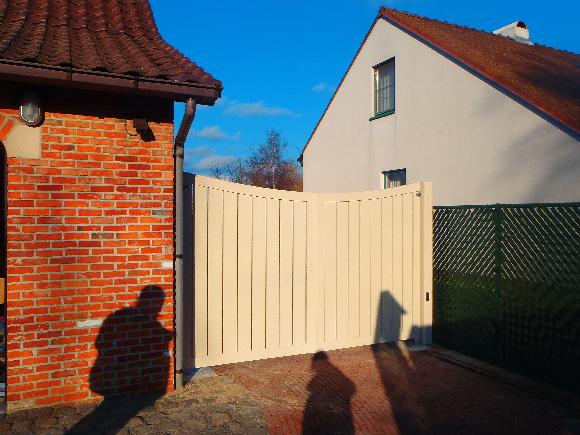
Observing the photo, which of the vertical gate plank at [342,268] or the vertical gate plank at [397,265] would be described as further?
the vertical gate plank at [397,265]

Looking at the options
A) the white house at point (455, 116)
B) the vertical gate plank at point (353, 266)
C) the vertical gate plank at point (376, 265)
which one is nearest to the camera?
the vertical gate plank at point (353, 266)

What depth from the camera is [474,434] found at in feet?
12.7

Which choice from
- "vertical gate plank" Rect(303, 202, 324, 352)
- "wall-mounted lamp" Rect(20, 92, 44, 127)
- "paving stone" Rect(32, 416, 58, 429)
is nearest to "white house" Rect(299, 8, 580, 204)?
"vertical gate plank" Rect(303, 202, 324, 352)

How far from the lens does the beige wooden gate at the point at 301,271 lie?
518 centimetres

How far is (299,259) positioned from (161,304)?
73.6 inches

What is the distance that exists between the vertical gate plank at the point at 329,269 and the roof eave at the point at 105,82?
223 centimetres

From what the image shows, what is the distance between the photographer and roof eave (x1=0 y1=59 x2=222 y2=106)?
12.0 feet

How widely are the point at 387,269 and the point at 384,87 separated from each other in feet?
27.2

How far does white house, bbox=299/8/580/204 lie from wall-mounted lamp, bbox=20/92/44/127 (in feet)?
26.7

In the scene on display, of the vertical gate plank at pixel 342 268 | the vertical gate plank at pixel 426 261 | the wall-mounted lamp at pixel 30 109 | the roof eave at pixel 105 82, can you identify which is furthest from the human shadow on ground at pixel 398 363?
the wall-mounted lamp at pixel 30 109

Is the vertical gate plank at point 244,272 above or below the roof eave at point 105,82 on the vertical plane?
below

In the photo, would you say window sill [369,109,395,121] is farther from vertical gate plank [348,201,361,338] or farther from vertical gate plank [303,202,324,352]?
vertical gate plank [303,202,324,352]

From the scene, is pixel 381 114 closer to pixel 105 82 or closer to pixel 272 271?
pixel 272 271

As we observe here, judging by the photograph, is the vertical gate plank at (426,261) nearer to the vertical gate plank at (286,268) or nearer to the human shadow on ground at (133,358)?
the vertical gate plank at (286,268)
